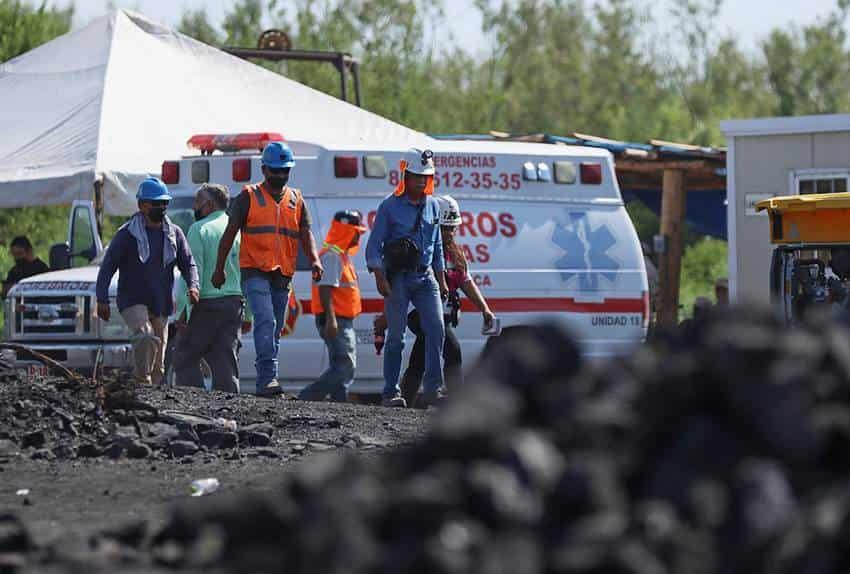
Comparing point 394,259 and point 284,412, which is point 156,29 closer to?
point 394,259

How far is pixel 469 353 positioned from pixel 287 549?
11.4 meters

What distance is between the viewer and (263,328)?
41.4ft

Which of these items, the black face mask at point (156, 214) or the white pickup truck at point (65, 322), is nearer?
the black face mask at point (156, 214)

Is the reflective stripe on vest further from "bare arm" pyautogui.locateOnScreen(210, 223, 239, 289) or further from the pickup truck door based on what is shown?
the pickup truck door

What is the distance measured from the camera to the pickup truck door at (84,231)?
51.7 feet

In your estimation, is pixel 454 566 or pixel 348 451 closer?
pixel 454 566

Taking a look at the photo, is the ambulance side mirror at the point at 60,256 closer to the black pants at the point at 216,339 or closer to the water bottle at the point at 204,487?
the black pants at the point at 216,339

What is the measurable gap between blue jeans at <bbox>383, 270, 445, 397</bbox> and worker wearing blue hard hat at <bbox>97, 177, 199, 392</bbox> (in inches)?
56.5

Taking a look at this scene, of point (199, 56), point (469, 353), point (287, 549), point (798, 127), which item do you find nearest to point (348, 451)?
point (469, 353)

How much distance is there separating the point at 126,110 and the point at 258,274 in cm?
809

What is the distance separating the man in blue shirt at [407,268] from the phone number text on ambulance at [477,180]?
1686 mm

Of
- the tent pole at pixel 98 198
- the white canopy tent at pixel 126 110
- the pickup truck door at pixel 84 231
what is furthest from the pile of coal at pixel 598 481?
the white canopy tent at pixel 126 110

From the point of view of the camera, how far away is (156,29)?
23016mm

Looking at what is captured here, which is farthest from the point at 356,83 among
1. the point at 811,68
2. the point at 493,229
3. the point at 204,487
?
the point at 811,68
